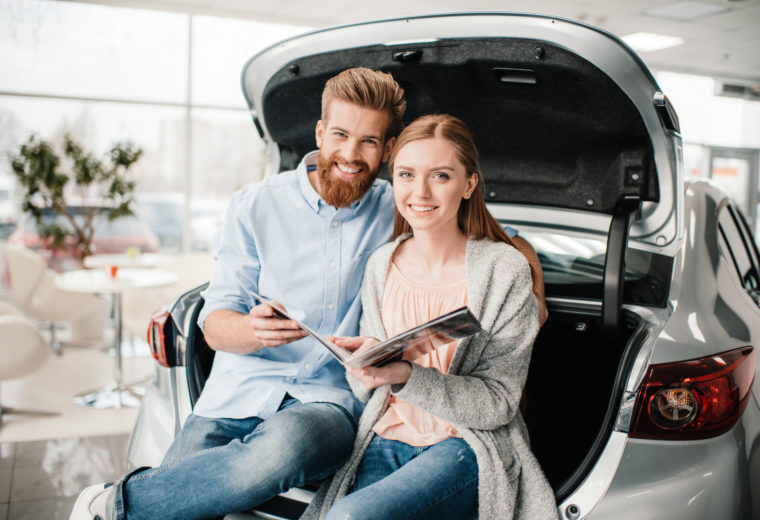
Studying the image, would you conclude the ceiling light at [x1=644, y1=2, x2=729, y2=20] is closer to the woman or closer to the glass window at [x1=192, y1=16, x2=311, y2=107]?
the glass window at [x1=192, y1=16, x2=311, y2=107]

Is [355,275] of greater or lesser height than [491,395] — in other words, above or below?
above

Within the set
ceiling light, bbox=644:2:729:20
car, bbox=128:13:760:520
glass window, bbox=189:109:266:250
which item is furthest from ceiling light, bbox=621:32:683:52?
car, bbox=128:13:760:520

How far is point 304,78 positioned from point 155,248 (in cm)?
533

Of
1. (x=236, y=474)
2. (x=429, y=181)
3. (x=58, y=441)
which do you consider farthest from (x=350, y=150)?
(x=58, y=441)

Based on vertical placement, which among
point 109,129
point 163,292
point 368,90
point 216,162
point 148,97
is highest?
point 148,97

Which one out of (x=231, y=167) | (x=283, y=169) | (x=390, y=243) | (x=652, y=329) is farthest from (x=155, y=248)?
(x=652, y=329)

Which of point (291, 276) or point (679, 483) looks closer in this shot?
point (679, 483)

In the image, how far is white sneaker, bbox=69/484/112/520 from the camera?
3.93ft

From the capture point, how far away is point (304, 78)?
5.19 ft

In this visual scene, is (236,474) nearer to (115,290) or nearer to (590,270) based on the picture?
(590,270)

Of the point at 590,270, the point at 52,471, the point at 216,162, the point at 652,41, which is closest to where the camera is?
the point at 590,270

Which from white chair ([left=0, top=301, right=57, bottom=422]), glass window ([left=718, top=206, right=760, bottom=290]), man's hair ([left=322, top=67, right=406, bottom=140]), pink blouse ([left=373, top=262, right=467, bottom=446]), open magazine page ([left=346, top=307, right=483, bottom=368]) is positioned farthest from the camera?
white chair ([left=0, top=301, right=57, bottom=422])

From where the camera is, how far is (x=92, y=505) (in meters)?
1.22

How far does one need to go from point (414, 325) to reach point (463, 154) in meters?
0.38
